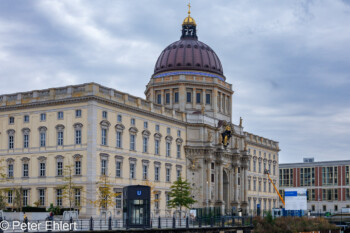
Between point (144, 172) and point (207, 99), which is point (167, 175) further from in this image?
point (207, 99)

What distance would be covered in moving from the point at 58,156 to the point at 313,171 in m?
106

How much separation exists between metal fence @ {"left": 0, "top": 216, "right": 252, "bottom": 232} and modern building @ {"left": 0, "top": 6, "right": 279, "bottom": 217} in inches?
388

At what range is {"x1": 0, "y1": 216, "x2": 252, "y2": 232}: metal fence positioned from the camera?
46281mm

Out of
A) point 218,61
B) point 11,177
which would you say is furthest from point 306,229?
point 218,61

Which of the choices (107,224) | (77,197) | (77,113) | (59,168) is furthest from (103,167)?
(107,224)

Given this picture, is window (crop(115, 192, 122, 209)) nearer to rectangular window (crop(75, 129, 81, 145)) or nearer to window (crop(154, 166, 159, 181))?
rectangular window (crop(75, 129, 81, 145))

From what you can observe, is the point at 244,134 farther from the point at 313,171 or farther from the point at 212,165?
the point at 313,171

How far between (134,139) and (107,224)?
24.4m

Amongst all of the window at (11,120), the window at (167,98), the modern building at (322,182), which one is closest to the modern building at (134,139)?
the window at (11,120)

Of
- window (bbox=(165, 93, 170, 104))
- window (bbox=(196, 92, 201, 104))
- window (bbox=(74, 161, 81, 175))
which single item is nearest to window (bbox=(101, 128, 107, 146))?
window (bbox=(74, 161, 81, 175))

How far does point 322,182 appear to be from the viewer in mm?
165875

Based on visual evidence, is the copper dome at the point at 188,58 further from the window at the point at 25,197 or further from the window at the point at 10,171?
the window at the point at 25,197

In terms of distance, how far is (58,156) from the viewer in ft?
250

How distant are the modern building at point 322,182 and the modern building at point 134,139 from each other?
5213cm
